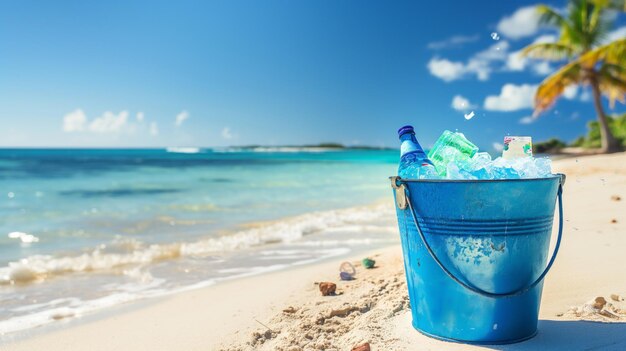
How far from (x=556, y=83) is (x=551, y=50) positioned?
1.67m

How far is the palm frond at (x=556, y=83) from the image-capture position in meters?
20.2

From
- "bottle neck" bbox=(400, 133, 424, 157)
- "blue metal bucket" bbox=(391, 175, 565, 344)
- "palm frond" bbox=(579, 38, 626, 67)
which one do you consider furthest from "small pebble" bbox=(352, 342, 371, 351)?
"palm frond" bbox=(579, 38, 626, 67)

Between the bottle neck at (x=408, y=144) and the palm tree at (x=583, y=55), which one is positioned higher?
the palm tree at (x=583, y=55)

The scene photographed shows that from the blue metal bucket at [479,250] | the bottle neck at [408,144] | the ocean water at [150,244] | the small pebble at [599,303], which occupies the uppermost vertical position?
the bottle neck at [408,144]

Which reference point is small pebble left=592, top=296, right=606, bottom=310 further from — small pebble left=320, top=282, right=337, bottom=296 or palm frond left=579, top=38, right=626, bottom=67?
palm frond left=579, top=38, right=626, bottom=67

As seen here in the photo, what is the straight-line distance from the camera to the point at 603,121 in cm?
2014

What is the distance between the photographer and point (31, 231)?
7.96 m

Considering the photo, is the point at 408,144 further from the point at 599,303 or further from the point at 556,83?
the point at 556,83

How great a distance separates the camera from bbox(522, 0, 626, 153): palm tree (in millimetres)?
20297

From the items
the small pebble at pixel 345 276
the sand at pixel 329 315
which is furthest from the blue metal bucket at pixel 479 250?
the small pebble at pixel 345 276

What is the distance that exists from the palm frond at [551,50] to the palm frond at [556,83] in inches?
50.4

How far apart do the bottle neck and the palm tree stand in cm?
1947

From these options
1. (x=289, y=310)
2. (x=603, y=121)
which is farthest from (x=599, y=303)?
(x=603, y=121)

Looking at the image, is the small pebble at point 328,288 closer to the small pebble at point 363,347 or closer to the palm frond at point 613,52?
the small pebble at point 363,347
